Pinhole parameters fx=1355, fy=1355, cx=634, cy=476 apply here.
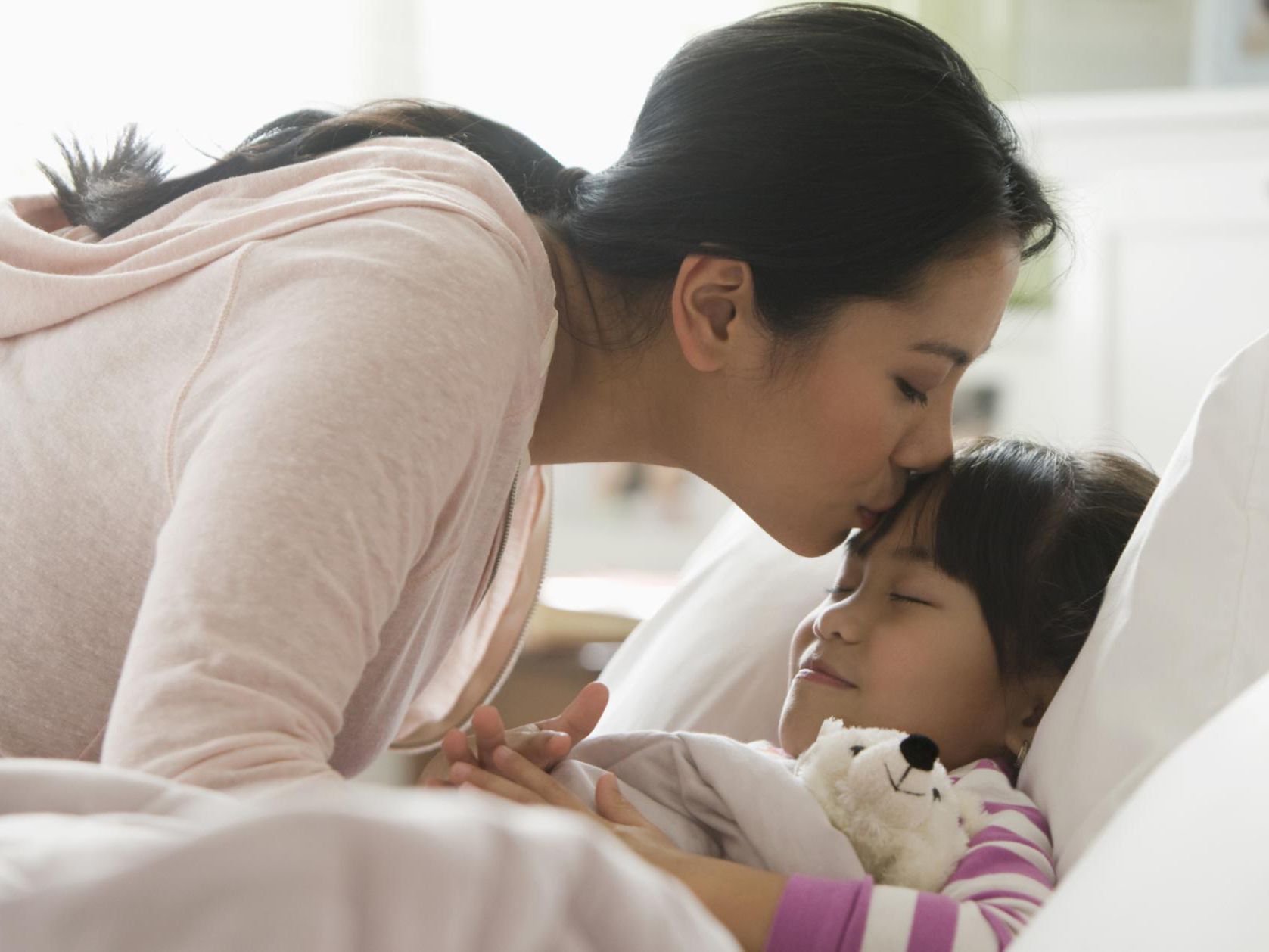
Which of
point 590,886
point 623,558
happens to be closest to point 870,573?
point 590,886

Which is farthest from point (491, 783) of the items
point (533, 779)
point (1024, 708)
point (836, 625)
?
point (1024, 708)

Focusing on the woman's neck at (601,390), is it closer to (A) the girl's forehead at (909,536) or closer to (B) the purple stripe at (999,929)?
(A) the girl's forehead at (909,536)

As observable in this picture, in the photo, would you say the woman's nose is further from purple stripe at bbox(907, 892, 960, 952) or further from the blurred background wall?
the blurred background wall

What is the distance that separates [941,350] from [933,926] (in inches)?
19.5

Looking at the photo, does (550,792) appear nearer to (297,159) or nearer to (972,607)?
(972,607)

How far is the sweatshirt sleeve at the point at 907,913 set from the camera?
0.71 m

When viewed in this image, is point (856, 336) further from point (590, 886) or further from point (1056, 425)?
point (1056, 425)

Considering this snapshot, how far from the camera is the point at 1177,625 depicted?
32.4 inches

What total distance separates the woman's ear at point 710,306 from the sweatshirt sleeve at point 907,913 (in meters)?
0.45

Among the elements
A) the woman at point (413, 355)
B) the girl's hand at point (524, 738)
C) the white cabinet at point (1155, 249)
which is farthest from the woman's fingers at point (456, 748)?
the white cabinet at point (1155, 249)

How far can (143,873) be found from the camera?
0.38 meters

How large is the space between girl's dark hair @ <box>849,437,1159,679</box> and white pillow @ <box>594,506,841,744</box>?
17 cm

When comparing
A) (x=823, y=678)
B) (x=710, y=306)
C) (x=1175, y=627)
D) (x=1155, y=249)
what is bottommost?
(x=1155, y=249)

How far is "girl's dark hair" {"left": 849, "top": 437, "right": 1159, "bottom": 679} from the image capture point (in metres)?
1.05
